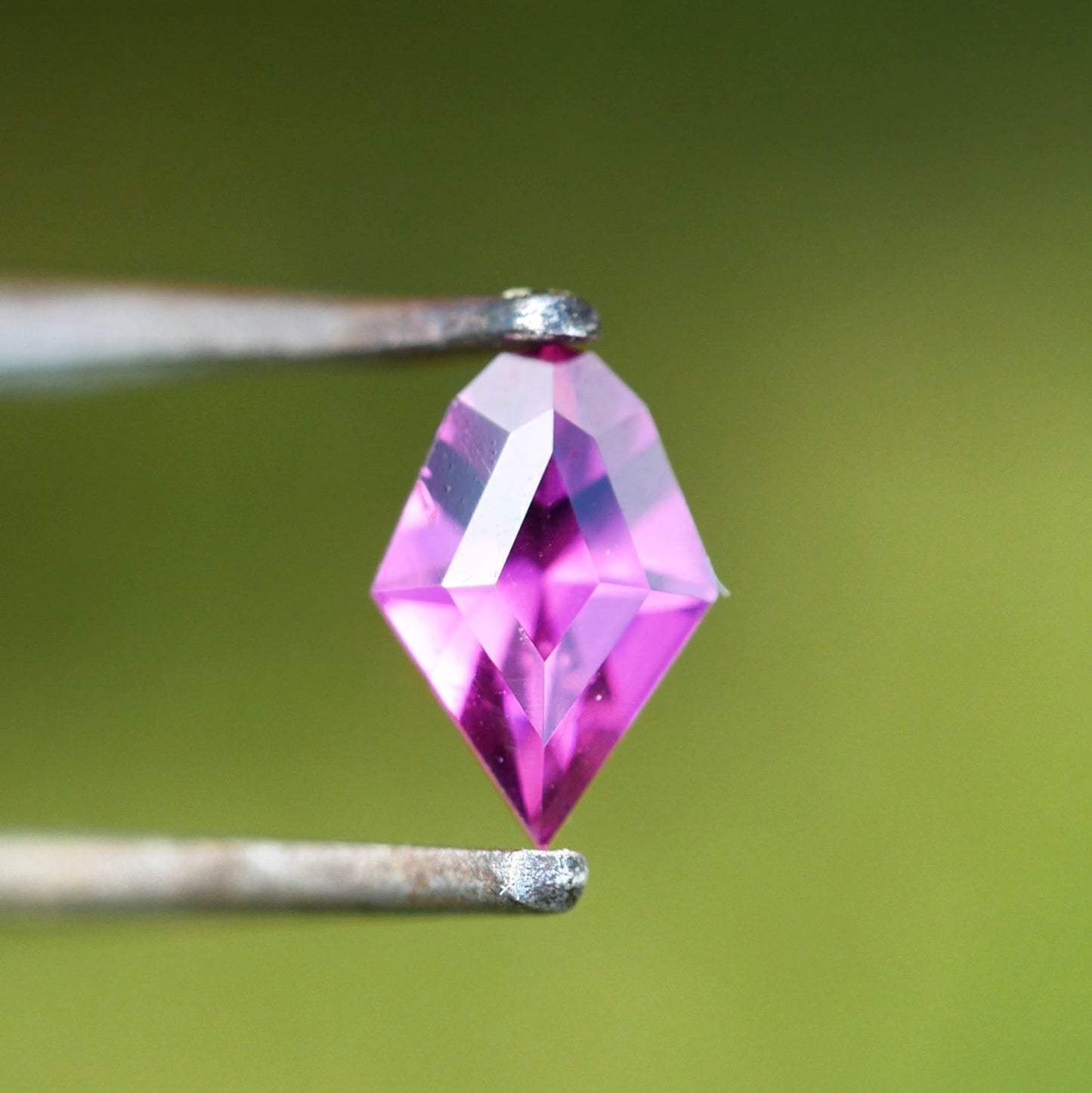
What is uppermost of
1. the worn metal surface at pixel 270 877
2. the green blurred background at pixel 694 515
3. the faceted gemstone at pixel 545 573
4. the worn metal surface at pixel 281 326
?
the green blurred background at pixel 694 515

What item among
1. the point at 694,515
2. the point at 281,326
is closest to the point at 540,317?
the point at 281,326

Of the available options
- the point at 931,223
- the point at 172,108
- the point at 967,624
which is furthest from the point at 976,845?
the point at 172,108

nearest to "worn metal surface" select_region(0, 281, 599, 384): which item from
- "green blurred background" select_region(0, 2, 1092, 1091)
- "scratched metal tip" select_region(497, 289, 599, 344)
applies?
"scratched metal tip" select_region(497, 289, 599, 344)

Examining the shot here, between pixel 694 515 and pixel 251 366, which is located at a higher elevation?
pixel 694 515

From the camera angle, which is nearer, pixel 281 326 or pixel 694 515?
pixel 281 326

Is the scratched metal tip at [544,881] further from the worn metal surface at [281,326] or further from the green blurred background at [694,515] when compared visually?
the green blurred background at [694,515]

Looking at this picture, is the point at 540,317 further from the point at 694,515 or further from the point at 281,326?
the point at 694,515

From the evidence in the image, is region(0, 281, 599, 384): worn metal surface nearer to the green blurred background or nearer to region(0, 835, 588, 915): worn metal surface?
region(0, 835, 588, 915): worn metal surface

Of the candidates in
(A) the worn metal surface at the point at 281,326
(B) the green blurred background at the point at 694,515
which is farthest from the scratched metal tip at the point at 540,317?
(B) the green blurred background at the point at 694,515
